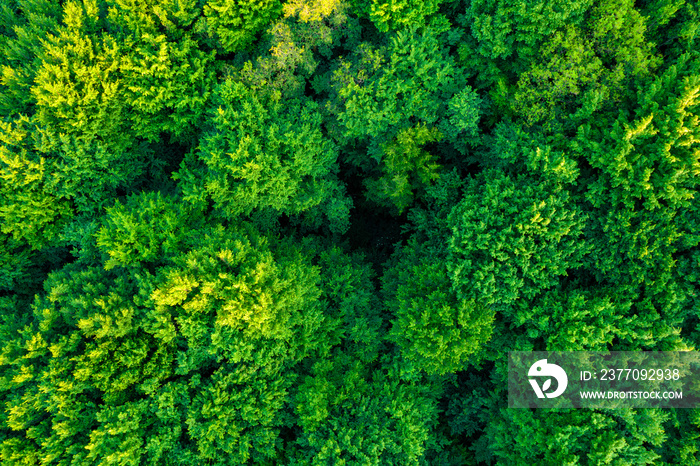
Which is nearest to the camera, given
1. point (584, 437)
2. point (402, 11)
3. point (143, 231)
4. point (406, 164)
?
point (584, 437)

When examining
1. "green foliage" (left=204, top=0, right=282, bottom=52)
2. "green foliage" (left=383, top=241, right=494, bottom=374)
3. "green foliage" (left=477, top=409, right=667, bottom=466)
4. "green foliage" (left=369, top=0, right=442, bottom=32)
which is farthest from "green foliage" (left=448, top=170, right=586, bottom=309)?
"green foliage" (left=204, top=0, right=282, bottom=52)

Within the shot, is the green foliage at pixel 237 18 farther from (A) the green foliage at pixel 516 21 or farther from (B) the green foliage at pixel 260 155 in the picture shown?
(A) the green foliage at pixel 516 21

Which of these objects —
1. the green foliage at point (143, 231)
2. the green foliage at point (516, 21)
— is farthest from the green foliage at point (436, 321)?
the green foliage at point (143, 231)

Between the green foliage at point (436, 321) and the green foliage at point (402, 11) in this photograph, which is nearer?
the green foliage at point (436, 321)

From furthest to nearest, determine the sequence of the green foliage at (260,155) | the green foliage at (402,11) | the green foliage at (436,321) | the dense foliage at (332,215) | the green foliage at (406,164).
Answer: the green foliage at (406,164) → the green foliage at (260,155) → the green foliage at (402,11) → the green foliage at (436,321) → the dense foliage at (332,215)

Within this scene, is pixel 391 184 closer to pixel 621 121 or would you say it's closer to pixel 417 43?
pixel 417 43

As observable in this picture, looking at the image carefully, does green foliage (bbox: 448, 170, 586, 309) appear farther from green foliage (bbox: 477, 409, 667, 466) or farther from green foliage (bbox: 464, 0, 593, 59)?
green foliage (bbox: 464, 0, 593, 59)

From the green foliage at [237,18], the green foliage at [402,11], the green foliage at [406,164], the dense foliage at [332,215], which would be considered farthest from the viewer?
the green foliage at [406,164]

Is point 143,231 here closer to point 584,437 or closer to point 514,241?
point 514,241

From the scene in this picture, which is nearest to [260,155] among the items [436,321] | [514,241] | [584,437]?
[436,321]
